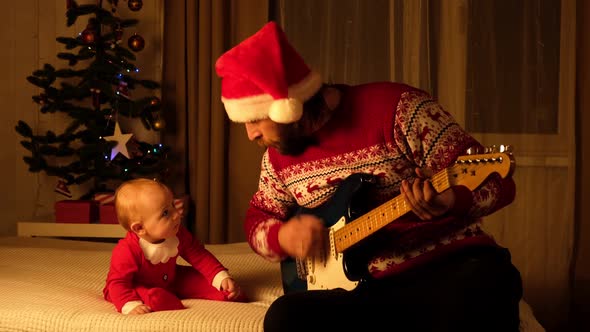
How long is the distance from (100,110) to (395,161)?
1.93 meters

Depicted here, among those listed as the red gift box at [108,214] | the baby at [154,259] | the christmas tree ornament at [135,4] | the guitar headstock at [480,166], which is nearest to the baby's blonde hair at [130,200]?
the baby at [154,259]

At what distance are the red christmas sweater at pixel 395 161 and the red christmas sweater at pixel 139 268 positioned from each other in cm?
24

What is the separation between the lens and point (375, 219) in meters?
1.42

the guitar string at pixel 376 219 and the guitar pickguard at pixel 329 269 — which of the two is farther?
the guitar pickguard at pixel 329 269

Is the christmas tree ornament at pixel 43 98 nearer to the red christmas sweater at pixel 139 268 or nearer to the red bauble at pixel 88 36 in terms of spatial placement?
the red bauble at pixel 88 36

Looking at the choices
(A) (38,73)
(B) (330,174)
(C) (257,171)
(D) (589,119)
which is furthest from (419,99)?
(A) (38,73)

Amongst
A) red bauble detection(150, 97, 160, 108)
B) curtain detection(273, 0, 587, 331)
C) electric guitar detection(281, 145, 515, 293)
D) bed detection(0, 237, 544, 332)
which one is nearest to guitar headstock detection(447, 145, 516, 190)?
electric guitar detection(281, 145, 515, 293)

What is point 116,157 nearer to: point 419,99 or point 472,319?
point 419,99

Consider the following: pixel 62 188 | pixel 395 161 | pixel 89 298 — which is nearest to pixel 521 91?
pixel 395 161

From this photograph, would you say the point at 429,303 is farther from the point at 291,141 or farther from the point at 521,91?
the point at 521,91

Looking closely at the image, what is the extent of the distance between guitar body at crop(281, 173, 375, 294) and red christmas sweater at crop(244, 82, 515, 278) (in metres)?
0.04

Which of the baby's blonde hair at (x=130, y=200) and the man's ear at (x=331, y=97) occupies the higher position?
the man's ear at (x=331, y=97)

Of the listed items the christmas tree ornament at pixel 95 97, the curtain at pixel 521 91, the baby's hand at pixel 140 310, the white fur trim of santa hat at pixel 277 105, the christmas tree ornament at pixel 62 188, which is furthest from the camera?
the christmas tree ornament at pixel 62 188

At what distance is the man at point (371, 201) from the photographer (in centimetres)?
134
